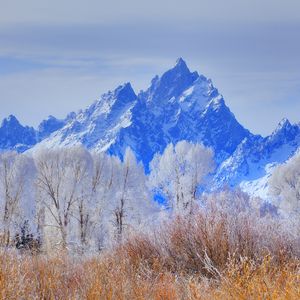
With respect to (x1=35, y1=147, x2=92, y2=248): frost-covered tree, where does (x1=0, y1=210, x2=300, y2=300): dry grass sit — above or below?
below

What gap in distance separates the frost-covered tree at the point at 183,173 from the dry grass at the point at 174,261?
19125 mm

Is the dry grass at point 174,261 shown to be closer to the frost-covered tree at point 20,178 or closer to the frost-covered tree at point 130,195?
the frost-covered tree at point 130,195

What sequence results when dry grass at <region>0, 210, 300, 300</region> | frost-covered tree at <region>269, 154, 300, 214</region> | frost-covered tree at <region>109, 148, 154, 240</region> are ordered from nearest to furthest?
1. dry grass at <region>0, 210, 300, 300</region>
2. frost-covered tree at <region>109, 148, 154, 240</region>
3. frost-covered tree at <region>269, 154, 300, 214</region>

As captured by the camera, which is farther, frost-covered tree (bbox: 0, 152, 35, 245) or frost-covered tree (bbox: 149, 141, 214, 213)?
frost-covered tree (bbox: 0, 152, 35, 245)

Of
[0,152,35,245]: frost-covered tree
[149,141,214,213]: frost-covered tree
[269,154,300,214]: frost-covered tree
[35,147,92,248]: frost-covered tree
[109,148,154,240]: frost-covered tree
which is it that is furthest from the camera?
[269,154,300,214]: frost-covered tree

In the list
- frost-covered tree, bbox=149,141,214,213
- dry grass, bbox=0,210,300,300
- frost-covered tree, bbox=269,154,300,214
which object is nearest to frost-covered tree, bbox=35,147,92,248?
frost-covered tree, bbox=149,141,214,213

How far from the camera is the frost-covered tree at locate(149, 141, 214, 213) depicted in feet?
140

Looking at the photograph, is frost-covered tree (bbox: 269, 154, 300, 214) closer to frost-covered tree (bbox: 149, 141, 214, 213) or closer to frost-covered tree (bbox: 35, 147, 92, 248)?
frost-covered tree (bbox: 149, 141, 214, 213)

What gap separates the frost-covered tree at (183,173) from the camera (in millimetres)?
42591

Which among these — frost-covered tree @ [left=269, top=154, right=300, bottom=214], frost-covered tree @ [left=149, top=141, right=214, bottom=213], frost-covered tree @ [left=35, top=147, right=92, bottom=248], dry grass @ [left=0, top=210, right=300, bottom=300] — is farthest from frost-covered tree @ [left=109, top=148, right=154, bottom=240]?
dry grass @ [left=0, top=210, right=300, bottom=300]

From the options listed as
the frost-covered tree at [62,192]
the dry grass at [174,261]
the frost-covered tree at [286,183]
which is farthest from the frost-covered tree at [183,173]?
the dry grass at [174,261]

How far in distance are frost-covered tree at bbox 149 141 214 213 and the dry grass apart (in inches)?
753

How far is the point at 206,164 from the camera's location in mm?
55500

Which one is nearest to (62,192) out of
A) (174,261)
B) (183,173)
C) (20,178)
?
(20,178)
